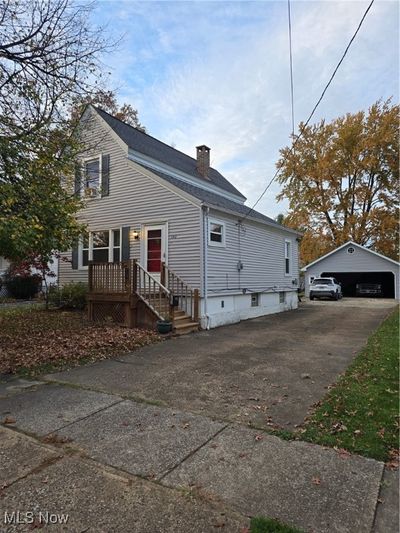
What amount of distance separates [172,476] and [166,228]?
8.98 m

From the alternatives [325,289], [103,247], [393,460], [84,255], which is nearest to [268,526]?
[393,460]

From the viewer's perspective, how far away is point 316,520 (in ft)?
7.27

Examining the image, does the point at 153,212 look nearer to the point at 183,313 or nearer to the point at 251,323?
the point at 183,313

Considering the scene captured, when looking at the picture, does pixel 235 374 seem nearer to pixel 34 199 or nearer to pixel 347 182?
pixel 34 199

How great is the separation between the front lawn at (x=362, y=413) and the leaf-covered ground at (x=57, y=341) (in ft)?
14.4

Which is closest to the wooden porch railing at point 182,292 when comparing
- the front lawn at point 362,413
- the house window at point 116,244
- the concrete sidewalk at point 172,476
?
the house window at point 116,244

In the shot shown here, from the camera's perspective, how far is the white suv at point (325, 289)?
23109 millimetres

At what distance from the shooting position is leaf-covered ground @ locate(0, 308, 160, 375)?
6230mm

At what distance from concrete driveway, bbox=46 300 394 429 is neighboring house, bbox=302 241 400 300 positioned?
18.4 meters

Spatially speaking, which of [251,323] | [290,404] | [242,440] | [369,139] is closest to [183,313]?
[251,323]

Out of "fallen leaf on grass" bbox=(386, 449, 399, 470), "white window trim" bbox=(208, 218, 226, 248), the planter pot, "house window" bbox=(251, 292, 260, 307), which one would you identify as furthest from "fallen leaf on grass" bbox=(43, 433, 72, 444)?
"house window" bbox=(251, 292, 260, 307)

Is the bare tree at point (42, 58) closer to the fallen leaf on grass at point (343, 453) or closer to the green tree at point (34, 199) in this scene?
the green tree at point (34, 199)

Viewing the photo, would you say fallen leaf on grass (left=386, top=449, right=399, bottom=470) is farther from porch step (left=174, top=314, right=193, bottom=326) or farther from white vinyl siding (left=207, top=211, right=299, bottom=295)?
white vinyl siding (left=207, top=211, right=299, bottom=295)

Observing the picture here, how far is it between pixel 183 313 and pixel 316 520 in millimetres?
8190
